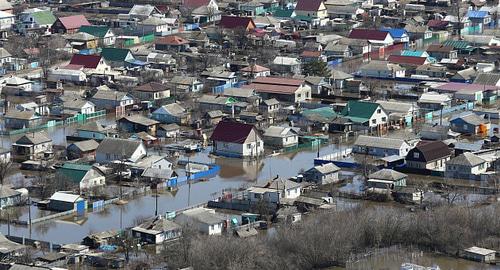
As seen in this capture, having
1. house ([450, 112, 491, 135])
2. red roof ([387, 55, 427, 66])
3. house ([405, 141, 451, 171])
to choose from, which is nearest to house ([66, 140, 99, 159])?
house ([405, 141, 451, 171])

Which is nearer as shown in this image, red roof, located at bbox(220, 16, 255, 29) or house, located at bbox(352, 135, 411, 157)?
house, located at bbox(352, 135, 411, 157)

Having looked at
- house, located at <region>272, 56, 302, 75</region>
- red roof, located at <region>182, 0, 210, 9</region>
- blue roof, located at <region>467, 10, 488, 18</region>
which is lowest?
house, located at <region>272, 56, 302, 75</region>

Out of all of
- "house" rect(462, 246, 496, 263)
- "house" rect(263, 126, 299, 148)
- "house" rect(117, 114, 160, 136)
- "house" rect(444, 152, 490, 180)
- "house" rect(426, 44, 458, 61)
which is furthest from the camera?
"house" rect(426, 44, 458, 61)

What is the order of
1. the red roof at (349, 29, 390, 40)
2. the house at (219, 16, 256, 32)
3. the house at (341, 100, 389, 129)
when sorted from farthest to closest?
the house at (219, 16, 256, 32) → the red roof at (349, 29, 390, 40) → the house at (341, 100, 389, 129)

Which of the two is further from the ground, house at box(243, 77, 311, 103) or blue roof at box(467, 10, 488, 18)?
blue roof at box(467, 10, 488, 18)

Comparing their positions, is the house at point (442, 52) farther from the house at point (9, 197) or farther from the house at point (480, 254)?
the house at point (480, 254)

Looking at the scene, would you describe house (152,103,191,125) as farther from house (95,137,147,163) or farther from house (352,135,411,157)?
house (352,135,411,157)
